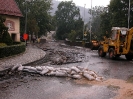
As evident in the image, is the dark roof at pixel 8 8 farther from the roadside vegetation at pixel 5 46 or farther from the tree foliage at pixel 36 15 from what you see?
the tree foliage at pixel 36 15

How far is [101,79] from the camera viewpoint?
38.3ft

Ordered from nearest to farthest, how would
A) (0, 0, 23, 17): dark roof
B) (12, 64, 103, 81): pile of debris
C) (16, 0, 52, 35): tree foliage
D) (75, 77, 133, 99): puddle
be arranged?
(75, 77, 133, 99): puddle < (12, 64, 103, 81): pile of debris < (0, 0, 23, 17): dark roof < (16, 0, 52, 35): tree foliage

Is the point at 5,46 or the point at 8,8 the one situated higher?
the point at 8,8

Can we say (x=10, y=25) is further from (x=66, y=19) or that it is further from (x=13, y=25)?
(x=66, y=19)

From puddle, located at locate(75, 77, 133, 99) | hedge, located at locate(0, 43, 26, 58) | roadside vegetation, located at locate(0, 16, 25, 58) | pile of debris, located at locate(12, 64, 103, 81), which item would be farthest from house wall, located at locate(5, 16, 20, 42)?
puddle, located at locate(75, 77, 133, 99)

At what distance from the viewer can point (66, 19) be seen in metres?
95.1

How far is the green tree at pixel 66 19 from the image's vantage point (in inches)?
3575

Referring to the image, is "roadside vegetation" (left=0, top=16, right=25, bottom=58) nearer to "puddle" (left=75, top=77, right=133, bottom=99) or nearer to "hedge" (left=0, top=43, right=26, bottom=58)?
"hedge" (left=0, top=43, right=26, bottom=58)

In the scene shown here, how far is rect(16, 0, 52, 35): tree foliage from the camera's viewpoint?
184ft

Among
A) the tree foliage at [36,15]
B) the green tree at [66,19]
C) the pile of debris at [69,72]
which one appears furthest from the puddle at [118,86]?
the green tree at [66,19]

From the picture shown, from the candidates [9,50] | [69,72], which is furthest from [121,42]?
[69,72]

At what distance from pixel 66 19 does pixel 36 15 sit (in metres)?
33.8

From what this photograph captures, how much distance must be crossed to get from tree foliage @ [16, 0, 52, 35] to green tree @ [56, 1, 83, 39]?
77.3 ft

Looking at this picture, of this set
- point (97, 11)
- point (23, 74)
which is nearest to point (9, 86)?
point (23, 74)
